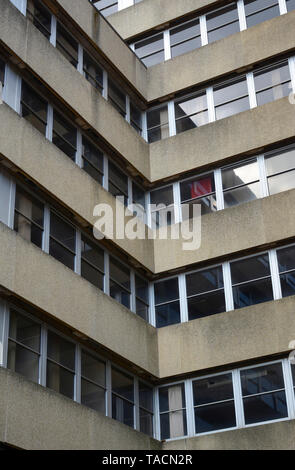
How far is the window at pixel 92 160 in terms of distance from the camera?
20547 millimetres

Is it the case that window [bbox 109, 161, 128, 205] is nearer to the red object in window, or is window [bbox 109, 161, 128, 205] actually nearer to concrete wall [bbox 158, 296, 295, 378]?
the red object in window

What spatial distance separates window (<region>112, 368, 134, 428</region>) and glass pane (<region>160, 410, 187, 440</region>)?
3.51 feet

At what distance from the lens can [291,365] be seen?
730 inches

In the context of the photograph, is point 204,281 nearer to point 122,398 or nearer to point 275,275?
point 275,275

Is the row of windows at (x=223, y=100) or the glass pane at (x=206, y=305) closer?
the glass pane at (x=206, y=305)

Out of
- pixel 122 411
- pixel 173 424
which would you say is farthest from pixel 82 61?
pixel 173 424

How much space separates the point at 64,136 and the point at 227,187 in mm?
5170

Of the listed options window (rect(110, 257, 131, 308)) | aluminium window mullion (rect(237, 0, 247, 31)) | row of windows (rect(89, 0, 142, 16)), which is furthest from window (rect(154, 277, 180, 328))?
row of windows (rect(89, 0, 142, 16))

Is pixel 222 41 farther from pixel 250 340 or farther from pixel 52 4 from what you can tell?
pixel 250 340

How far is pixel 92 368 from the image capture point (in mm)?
18219

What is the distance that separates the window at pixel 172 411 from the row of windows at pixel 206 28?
36.9 feet

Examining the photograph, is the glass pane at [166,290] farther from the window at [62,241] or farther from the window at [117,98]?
the window at [117,98]

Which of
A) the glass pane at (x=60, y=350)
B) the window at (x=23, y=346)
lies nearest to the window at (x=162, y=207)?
the glass pane at (x=60, y=350)
